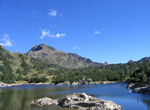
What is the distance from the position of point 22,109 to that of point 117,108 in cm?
3719

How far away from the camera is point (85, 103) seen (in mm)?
78000

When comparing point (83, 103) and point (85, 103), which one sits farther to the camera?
point (83, 103)

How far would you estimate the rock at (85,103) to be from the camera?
71.7 meters

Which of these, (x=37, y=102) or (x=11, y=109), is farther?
(x=37, y=102)

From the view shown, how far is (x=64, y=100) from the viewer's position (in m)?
85.2

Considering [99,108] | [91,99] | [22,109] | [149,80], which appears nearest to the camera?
[99,108]

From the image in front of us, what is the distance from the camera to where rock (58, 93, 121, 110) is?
235 feet

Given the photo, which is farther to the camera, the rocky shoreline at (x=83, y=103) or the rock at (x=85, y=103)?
the rocky shoreline at (x=83, y=103)

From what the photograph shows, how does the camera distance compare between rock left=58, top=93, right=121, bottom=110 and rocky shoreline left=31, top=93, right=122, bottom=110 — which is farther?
rocky shoreline left=31, top=93, right=122, bottom=110

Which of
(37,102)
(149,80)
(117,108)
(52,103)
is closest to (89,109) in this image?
(117,108)

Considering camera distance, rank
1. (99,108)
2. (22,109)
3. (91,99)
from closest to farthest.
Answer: (99,108), (22,109), (91,99)

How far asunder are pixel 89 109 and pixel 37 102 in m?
30.0

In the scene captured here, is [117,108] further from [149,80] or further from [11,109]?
[149,80]

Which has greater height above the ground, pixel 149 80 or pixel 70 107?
pixel 149 80
